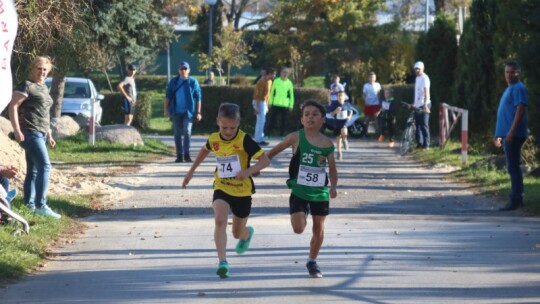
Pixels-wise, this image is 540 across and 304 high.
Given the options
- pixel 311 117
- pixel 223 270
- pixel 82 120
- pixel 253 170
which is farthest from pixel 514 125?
pixel 82 120

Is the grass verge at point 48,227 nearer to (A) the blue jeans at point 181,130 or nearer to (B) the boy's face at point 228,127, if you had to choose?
(A) the blue jeans at point 181,130

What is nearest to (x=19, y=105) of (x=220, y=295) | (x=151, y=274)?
(x=151, y=274)

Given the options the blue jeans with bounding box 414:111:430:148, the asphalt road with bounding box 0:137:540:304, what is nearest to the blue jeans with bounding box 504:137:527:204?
the asphalt road with bounding box 0:137:540:304

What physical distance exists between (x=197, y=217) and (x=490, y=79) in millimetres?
12911

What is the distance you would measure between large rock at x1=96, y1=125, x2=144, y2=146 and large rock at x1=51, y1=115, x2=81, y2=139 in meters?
0.82

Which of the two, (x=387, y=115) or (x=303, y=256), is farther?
(x=387, y=115)

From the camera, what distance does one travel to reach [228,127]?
948 cm

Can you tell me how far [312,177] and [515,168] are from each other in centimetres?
557

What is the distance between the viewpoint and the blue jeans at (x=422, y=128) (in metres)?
24.4

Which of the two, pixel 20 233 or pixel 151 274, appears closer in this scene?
pixel 151 274

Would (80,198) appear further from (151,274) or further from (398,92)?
(398,92)

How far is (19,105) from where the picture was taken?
1201 centimetres

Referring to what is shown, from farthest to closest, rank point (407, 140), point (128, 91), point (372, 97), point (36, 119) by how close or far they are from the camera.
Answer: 1. point (372, 97)
2. point (128, 91)
3. point (407, 140)
4. point (36, 119)

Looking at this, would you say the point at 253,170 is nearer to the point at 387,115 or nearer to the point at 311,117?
the point at 311,117
